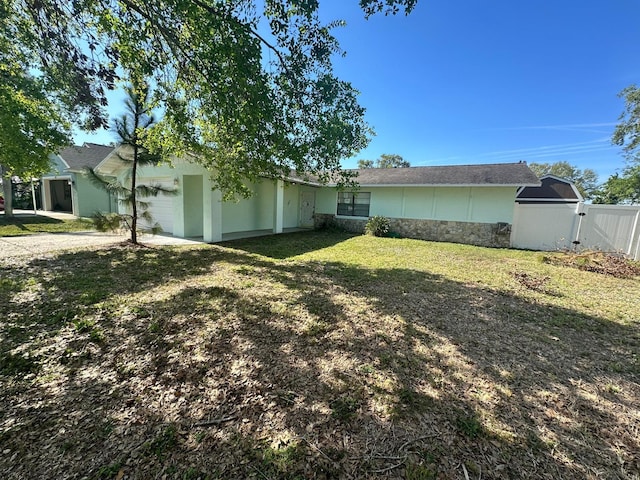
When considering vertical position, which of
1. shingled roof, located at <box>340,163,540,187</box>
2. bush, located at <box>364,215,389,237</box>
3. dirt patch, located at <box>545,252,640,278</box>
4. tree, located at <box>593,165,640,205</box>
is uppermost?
tree, located at <box>593,165,640,205</box>

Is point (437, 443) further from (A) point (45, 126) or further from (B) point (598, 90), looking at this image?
(B) point (598, 90)

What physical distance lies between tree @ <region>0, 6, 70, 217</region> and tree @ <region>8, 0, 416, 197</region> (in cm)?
275

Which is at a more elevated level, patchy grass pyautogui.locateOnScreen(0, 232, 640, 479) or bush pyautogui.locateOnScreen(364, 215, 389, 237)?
bush pyautogui.locateOnScreen(364, 215, 389, 237)

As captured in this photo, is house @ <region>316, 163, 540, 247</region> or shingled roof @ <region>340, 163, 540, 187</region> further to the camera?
house @ <region>316, 163, 540, 247</region>

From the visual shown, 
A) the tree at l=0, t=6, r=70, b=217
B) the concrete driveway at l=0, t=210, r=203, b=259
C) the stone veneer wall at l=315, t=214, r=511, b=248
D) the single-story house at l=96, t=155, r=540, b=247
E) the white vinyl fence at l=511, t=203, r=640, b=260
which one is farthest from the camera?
the stone veneer wall at l=315, t=214, r=511, b=248

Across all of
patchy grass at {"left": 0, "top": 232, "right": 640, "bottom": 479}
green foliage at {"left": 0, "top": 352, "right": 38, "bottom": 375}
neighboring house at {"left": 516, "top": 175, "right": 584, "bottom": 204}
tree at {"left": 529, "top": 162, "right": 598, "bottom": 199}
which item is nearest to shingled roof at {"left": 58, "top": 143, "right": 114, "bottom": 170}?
patchy grass at {"left": 0, "top": 232, "right": 640, "bottom": 479}

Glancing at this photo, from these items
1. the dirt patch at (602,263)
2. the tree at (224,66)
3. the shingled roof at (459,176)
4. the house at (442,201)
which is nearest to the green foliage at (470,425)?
the tree at (224,66)

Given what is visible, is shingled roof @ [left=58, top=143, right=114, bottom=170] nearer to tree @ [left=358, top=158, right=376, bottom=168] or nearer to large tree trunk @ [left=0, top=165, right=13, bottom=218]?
large tree trunk @ [left=0, top=165, right=13, bottom=218]

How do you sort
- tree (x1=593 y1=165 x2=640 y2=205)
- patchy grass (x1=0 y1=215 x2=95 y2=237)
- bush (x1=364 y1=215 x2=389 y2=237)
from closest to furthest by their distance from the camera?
1. patchy grass (x1=0 y1=215 x2=95 y2=237)
2. bush (x1=364 y1=215 x2=389 y2=237)
3. tree (x1=593 y1=165 x2=640 y2=205)

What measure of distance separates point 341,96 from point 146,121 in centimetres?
565

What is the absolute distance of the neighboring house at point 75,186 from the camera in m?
16.0

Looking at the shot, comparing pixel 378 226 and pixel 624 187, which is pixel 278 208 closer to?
pixel 378 226

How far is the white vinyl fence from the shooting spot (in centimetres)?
845

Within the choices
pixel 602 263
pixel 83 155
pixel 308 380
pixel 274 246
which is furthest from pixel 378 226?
pixel 83 155
